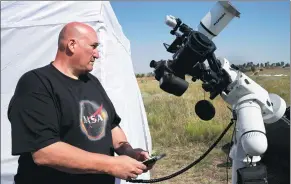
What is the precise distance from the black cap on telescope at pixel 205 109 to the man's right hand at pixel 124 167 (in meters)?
0.76

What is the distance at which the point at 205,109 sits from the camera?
2.70 meters

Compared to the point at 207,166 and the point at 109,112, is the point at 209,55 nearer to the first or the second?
the point at 109,112

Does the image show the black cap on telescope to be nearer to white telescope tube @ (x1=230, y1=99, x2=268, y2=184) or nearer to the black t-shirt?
white telescope tube @ (x1=230, y1=99, x2=268, y2=184)

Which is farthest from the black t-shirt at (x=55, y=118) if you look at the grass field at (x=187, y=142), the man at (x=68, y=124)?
the grass field at (x=187, y=142)

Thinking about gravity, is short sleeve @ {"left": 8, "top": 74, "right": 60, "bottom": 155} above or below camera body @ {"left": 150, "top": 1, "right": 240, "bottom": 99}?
below

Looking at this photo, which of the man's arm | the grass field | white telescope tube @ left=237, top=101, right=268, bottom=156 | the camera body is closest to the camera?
the man's arm

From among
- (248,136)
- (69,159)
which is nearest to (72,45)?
(69,159)

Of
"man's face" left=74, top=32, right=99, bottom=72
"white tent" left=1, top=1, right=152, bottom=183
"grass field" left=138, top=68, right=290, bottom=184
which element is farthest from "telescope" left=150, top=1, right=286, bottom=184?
"grass field" left=138, top=68, right=290, bottom=184

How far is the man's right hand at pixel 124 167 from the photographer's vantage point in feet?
6.79

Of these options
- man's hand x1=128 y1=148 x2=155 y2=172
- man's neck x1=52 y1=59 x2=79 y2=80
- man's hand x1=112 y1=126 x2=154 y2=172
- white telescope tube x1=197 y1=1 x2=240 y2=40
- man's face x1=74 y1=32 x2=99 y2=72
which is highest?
white telescope tube x1=197 y1=1 x2=240 y2=40

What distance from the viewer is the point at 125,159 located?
6.97 feet

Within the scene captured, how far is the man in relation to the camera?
2.01 metres

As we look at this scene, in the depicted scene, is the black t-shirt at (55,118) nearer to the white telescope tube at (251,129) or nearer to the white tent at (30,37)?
the white telescope tube at (251,129)

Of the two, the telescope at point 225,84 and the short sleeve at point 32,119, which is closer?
the short sleeve at point 32,119
